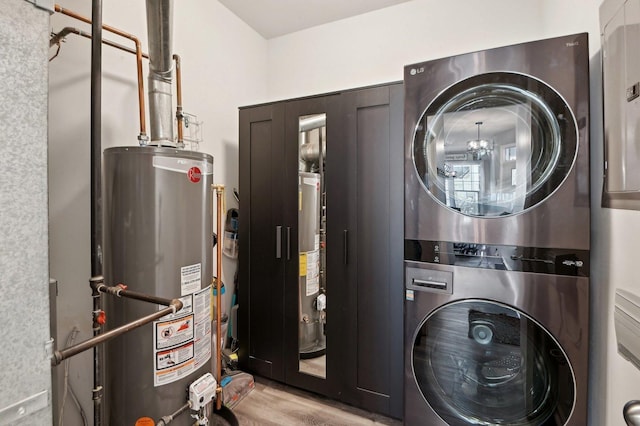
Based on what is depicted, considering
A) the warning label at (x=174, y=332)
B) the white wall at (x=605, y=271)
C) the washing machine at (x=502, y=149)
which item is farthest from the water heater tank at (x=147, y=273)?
the white wall at (x=605, y=271)

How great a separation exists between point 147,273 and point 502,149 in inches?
59.9

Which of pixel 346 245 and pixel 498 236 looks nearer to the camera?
pixel 498 236

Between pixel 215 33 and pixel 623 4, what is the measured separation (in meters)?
2.27

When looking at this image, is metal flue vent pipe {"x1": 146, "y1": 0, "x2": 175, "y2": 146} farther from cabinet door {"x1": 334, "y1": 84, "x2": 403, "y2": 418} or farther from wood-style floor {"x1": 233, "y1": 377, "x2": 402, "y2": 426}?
wood-style floor {"x1": 233, "y1": 377, "x2": 402, "y2": 426}

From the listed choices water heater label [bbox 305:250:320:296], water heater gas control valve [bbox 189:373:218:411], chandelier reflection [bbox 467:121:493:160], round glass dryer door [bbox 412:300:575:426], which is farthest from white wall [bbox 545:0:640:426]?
water heater gas control valve [bbox 189:373:218:411]

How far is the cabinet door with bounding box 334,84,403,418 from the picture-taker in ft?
5.30

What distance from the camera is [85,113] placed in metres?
1.41

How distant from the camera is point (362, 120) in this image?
1698 mm

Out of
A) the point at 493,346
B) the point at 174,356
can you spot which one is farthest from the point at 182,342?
the point at 493,346

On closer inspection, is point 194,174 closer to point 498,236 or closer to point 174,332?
point 174,332

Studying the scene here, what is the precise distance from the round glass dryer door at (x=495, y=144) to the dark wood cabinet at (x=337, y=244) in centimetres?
34

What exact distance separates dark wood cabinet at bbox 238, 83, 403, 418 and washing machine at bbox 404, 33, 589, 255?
0.31m

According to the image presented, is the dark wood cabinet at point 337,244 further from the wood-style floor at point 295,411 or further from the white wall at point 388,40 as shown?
the white wall at point 388,40

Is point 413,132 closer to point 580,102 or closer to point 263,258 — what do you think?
point 580,102
